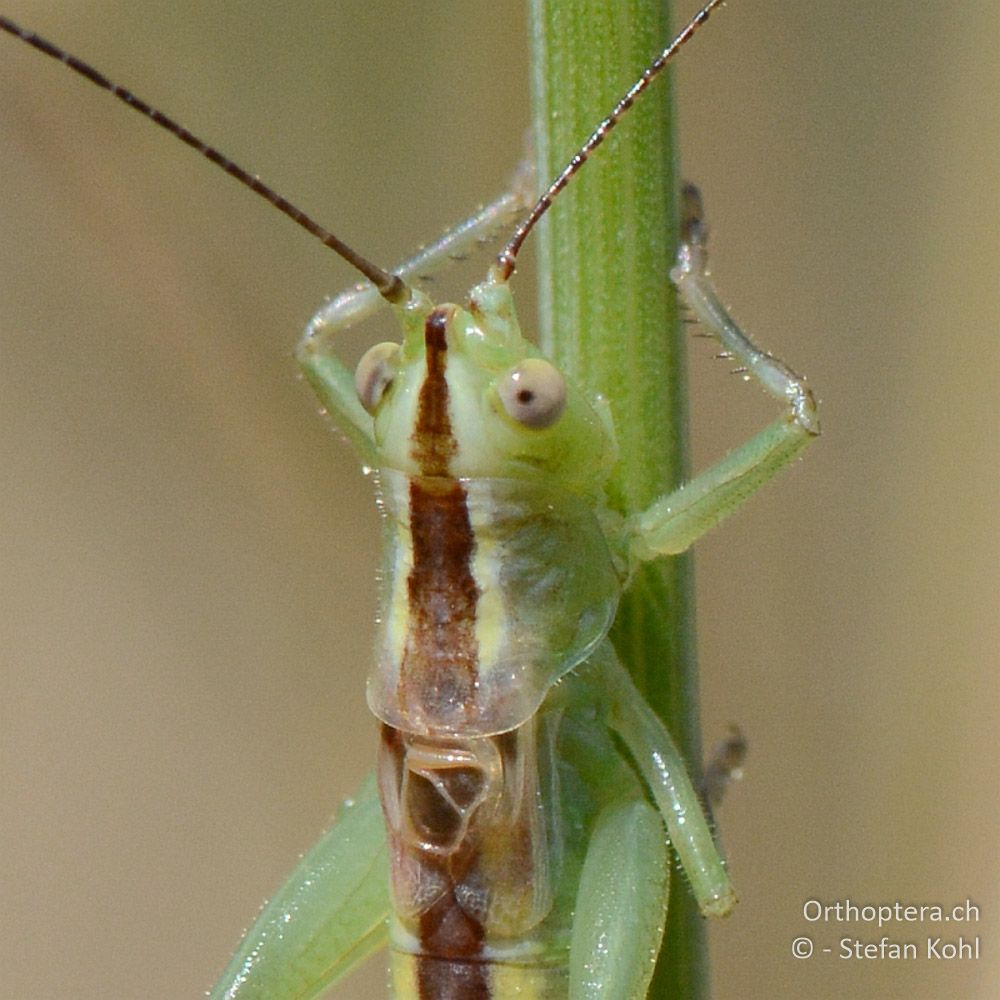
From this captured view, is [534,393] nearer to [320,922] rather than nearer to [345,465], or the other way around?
[320,922]

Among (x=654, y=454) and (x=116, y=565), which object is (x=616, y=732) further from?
(x=116, y=565)

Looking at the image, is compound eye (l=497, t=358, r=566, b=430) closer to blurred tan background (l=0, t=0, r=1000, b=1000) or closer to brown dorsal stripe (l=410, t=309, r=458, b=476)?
brown dorsal stripe (l=410, t=309, r=458, b=476)

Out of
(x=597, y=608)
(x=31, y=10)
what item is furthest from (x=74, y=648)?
(x=597, y=608)

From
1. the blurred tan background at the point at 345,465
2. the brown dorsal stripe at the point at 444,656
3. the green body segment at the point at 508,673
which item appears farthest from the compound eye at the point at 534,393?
the blurred tan background at the point at 345,465

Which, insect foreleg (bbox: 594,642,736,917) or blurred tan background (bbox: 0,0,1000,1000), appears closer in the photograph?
insect foreleg (bbox: 594,642,736,917)

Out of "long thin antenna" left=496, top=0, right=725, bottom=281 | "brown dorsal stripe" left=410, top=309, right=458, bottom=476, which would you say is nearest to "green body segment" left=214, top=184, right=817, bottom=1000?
"brown dorsal stripe" left=410, top=309, right=458, bottom=476

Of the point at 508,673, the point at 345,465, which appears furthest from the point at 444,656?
the point at 345,465

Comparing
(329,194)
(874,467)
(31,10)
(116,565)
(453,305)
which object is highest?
(31,10)
